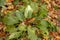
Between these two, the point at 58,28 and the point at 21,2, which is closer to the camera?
the point at 58,28

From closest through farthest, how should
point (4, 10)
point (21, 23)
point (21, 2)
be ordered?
point (21, 23), point (4, 10), point (21, 2)

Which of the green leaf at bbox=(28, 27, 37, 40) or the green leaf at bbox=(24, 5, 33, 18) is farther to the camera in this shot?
the green leaf at bbox=(24, 5, 33, 18)

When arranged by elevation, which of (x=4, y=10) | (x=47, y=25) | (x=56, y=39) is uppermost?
(x=4, y=10)

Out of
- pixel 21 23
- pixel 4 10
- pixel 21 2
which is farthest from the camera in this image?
pixel 21 2

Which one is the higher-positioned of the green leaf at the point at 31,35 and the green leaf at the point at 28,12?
the green leaf at the point at 28,12

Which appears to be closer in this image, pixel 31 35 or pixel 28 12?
pixel 31 35

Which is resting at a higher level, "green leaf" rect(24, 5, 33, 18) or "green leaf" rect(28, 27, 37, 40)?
"green leaf" rect(24, 5, 33, 18)

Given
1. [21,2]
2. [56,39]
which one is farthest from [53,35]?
[21,2]

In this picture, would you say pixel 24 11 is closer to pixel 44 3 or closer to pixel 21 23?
pixel 21 23

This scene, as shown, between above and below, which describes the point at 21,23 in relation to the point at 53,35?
above

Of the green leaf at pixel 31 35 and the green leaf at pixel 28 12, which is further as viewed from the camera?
the green leaf at pixel 28 12

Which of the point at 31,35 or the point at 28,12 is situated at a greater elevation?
the point at 28,12
